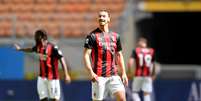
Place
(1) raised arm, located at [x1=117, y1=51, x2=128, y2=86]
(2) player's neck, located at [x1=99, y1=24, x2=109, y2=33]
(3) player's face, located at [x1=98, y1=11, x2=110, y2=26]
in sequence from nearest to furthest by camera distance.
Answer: (3) player's face, located at [x1=98, y1=11, x2=110, y2=26] < (1) raised arm, located at [x1=117, y1=51, x2=128, y2=86] < (2) player's neck, located at [x1=99, y1=24, x2=109, y2=33]

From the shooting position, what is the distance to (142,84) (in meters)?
18.0

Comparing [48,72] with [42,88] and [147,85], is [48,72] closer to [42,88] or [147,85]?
[42,88]

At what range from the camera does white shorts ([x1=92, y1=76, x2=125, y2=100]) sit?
11.6m

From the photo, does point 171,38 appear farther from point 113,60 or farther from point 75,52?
point 113,60

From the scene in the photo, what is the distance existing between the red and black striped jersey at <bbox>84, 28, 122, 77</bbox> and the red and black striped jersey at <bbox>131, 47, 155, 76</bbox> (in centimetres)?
599

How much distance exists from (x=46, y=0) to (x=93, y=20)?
1974mm

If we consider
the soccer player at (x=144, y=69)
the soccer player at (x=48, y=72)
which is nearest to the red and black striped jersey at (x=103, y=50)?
the soccer player at (x=48, y=72)

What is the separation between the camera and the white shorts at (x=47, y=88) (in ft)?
47.6

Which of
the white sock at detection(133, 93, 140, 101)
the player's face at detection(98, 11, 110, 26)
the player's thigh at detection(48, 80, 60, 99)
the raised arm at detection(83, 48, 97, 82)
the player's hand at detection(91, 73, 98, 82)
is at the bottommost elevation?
the white sock at detection(133, 93, 140, 101)

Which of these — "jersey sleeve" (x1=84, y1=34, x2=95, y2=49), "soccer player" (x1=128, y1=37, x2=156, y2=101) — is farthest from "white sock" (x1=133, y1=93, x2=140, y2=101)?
"jersey sleeve" (x1=84, y1=34, x2=95, y2=49)

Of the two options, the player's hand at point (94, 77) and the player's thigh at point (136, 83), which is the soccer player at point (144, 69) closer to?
the player's thigh at point (136, 83)

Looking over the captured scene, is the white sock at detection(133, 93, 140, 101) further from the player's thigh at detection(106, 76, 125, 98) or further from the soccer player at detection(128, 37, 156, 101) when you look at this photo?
the player's thigh at detection(106, 76, 125, 98)

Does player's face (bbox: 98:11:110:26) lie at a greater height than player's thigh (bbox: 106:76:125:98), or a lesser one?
greater

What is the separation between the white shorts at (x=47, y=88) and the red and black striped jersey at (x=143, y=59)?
3679 millimetres
